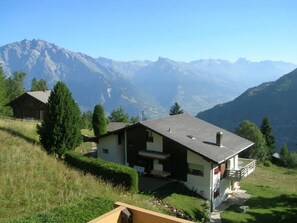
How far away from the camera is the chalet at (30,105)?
185 feet

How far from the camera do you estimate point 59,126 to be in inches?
1226

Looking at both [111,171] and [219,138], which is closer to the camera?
[111,171]

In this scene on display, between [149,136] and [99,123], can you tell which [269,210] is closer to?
[149,136]

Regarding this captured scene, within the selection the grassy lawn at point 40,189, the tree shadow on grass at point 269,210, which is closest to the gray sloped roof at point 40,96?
the grassy lawn at point 40,189

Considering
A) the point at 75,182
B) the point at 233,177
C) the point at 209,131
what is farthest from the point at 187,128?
the point at 75,182

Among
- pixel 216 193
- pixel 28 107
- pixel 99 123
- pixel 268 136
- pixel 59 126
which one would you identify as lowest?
pixel 216 193

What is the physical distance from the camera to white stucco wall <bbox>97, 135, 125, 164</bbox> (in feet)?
116

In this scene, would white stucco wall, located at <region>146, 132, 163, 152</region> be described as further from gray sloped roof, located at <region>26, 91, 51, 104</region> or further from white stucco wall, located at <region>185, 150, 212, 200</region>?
gray sloped roof, located at <region>26, 91, 51, 104</region>

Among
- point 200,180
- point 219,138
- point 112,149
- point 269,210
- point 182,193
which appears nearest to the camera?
point 182,193

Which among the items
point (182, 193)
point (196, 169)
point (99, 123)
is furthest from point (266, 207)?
point (99, 123)

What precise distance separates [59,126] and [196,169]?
12407 mm

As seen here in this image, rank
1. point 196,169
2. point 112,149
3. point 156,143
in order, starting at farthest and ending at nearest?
point 112,149 → point 156,143 → point 196,169

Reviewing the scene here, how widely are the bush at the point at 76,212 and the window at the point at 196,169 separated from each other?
50.4ft

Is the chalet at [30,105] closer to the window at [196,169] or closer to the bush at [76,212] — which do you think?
the window at [196,169]
